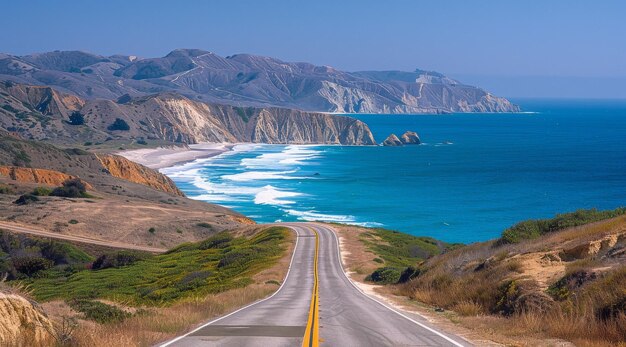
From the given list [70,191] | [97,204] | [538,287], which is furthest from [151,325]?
[70,191]

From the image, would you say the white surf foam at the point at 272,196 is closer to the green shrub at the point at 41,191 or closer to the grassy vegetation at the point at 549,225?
the green shrub at the point at 41,191

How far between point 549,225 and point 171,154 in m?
139

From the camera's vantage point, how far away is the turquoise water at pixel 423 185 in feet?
291

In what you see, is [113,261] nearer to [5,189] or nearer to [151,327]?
[5,189]

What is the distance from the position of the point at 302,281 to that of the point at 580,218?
12.3 m

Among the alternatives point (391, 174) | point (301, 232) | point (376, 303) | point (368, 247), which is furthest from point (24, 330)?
point (391, 174)

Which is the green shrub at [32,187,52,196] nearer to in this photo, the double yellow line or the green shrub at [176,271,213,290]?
the green shrub at [176,271,213,290]

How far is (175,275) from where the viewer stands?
1521 inches

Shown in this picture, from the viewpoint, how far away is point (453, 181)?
4914 inches

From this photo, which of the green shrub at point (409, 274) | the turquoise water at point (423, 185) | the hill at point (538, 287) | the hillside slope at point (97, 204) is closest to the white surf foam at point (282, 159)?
the turquoise water at point (423, 185)

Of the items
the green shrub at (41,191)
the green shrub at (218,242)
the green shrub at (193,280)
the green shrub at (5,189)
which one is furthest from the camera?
the green shrub at (41,191)

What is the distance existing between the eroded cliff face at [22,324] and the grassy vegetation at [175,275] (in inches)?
586

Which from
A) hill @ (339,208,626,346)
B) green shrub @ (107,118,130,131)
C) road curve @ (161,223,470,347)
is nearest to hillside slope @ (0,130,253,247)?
hill @ (339,208,626,346)

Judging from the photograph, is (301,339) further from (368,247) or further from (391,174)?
(391,174)
